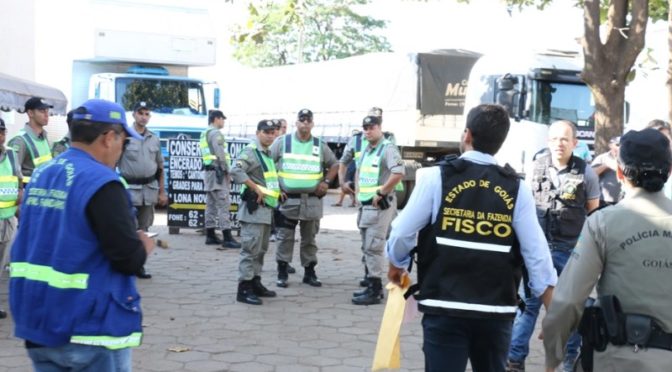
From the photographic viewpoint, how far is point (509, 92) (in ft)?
56.5

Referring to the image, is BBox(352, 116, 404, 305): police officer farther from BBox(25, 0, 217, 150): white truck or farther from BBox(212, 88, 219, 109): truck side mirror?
BBox(212, 88, 219, 109): truck side mirror

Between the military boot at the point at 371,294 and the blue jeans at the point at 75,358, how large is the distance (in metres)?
5.63

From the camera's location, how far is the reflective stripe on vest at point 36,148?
8.76 m

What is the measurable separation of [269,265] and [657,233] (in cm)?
820

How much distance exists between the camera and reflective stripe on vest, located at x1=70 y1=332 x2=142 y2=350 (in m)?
3.38

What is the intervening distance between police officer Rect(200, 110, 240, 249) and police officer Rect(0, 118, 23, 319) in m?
4.88

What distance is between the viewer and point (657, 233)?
3.48 m

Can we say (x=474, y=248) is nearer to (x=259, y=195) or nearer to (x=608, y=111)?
(x=259, y=195)

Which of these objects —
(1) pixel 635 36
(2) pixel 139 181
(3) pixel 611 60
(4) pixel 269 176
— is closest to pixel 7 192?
(2) pixel 139 181

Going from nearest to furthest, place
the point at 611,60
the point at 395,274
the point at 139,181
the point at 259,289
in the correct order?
the point at 395,274, the point at 259,289, the point at 139,181, the point at 611,60

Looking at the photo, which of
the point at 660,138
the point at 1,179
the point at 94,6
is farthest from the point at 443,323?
the point at 94,6

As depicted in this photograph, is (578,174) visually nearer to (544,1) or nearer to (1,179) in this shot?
(1,179)

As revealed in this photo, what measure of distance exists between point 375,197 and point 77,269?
5797mm

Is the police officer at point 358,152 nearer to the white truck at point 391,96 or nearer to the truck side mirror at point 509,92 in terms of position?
the truck side mirror at point 509,92
